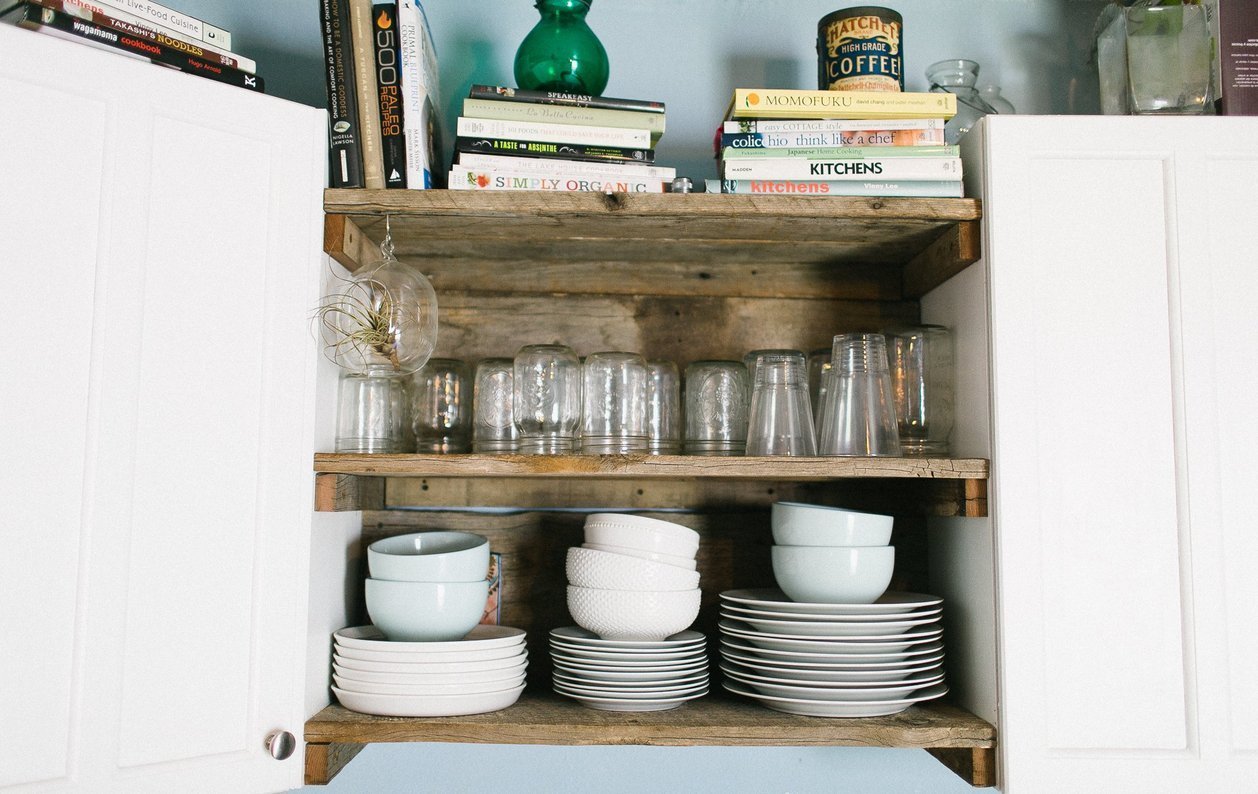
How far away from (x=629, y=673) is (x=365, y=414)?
1.77 ft

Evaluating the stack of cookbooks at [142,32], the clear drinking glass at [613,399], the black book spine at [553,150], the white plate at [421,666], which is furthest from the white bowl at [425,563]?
the stack of cookbooks at [142,32]

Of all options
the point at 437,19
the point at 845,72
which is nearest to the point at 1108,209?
the point at 845,72

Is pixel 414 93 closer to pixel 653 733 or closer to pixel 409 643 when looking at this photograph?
pixel 409 643

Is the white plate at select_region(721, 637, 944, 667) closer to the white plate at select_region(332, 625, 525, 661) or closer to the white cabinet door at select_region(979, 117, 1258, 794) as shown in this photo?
the white cabinet door at select_region(979, 117, 1258, 794)

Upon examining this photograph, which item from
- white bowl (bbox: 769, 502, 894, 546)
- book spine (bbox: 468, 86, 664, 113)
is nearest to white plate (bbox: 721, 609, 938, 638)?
white bowl (bbox: 769, 502, 894, 546)

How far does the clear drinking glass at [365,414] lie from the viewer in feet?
4.51

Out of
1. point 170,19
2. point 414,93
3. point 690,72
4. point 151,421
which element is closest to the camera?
point 151,421

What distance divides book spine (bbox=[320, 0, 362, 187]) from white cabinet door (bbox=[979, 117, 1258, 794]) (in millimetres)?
879

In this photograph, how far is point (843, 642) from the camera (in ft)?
4.18

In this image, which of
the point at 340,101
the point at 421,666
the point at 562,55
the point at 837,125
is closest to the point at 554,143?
the point at 562,55

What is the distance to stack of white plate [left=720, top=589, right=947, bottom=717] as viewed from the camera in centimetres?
127

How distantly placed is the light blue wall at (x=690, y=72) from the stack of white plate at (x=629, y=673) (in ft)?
1.04

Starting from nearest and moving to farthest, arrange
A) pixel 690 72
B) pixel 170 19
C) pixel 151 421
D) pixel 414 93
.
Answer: pixel 151 421, pixel 170 19, pixel 414 93, pixel 690 72

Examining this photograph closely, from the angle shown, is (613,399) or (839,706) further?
(613,399)
